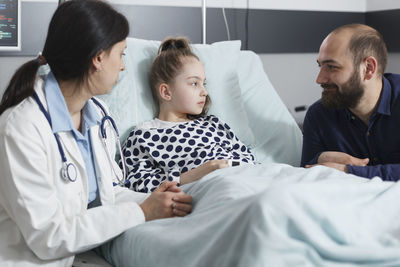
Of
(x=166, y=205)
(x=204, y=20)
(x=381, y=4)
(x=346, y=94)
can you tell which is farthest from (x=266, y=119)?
(x=381, y=4)

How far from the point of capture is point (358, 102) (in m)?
2.22

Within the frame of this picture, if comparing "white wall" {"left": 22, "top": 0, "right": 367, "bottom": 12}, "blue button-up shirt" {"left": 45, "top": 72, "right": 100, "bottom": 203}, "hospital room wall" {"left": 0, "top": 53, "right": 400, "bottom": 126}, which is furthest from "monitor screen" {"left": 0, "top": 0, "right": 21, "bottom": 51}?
"hospital room wall" {"left": 0, "top": 53, "right": 400, "bottom": 126}

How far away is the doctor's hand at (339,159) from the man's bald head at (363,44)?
0.38 metres

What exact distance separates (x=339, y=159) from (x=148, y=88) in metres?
0.85

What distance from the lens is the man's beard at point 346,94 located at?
2213 millimetres

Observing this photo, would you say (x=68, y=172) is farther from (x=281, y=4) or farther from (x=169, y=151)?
(x=281, y=4)

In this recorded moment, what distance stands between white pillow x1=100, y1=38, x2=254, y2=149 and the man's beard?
0.40m

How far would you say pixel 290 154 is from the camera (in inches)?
98.7

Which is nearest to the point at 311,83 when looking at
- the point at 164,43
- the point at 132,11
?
the point at 132,11

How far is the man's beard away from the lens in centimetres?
221

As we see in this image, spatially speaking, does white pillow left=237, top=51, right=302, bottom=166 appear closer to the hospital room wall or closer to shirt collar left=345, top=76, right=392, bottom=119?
shirt collar left=345, top=76, right=392, bottom=119

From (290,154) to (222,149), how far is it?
0.45m

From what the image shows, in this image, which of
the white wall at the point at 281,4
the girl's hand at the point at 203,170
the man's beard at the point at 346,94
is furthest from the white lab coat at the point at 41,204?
the white wall at the point at 281,4

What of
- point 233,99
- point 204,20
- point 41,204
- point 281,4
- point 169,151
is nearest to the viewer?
point 41,204
